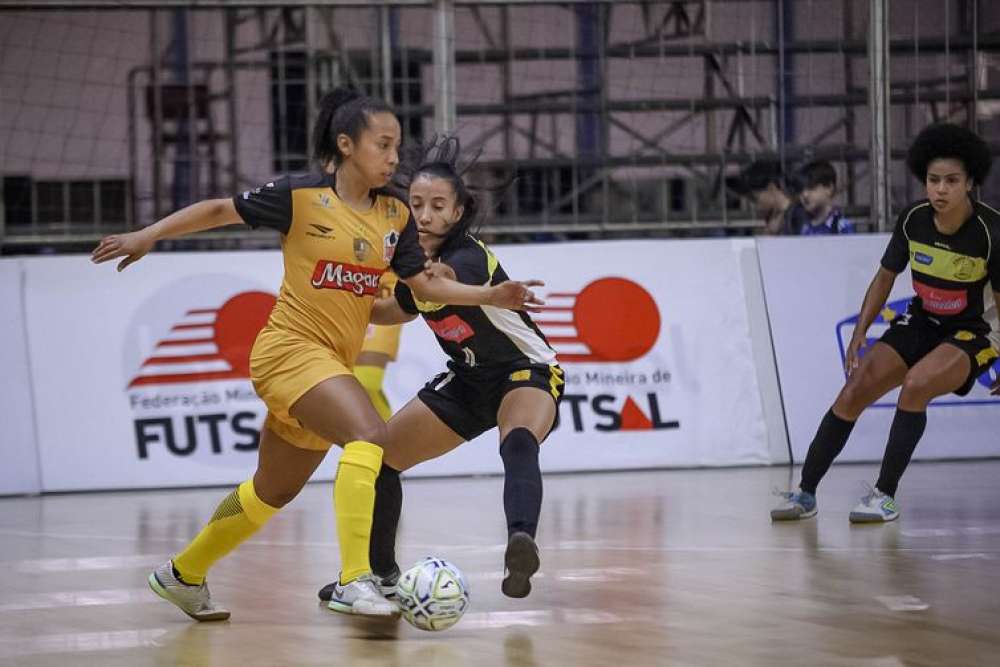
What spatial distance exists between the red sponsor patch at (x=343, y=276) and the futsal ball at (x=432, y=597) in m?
1.01

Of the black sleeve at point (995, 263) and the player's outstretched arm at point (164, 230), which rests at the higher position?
the player's outstretched arm at point (164, 230)

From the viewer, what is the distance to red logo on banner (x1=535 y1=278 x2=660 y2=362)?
34.2 feet

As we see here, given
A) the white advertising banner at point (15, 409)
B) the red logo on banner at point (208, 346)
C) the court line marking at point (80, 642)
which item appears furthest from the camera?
the red logo on banner at point (208, 346)

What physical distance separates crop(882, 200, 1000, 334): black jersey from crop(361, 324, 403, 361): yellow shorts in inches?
120

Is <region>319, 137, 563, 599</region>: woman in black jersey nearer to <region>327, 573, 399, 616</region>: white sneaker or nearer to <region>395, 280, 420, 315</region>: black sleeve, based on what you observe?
<region>395, 280, 420, 315</region>: black sleeve

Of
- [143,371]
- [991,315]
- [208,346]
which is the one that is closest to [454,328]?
[991,315]

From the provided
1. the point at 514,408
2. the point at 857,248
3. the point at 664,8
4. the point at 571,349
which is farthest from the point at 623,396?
the point at 514,408

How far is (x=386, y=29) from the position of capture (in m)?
11.6

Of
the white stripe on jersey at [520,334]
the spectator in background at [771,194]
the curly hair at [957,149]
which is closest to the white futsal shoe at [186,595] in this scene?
the white stripe on jersey at [520,334]

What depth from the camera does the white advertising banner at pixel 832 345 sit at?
34.4 ft

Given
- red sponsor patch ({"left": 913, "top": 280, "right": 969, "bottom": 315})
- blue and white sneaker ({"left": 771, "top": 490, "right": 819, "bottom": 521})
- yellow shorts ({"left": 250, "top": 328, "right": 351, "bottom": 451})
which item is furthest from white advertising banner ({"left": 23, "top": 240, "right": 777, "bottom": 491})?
yellow shorts ({"left": 250, "top": 328, "right": 351, "bottom": 451})

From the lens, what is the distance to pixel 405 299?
18.6 feet

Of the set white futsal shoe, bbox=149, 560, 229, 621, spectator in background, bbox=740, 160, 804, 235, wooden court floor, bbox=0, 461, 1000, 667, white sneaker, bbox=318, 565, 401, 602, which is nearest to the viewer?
wooden court floor, bbox=0, 461, 1000, 667

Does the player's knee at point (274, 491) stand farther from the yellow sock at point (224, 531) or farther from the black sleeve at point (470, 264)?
the black sleeve at point (470, 264)
